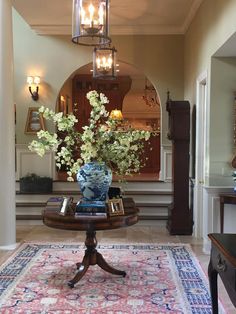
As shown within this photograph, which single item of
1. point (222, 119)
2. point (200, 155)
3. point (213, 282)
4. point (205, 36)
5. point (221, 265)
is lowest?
point (213, 282)

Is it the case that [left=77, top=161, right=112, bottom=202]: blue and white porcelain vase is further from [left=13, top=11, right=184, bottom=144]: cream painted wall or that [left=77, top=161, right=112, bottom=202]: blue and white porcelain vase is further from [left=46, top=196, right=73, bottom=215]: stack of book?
[left=13, top=11, right=184, bottom=144]: cream painted wall

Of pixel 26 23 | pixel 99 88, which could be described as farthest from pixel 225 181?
pixel 99 88

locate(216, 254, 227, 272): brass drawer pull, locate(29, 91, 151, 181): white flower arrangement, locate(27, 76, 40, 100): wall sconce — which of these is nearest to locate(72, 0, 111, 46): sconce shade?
locate(29, 91, 151, 181): white flower arrangement

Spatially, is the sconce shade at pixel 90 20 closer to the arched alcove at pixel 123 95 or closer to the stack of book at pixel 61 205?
the stack of book at pixel 61 205

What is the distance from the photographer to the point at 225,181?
4906 millimetres

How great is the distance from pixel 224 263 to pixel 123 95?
34.3ft

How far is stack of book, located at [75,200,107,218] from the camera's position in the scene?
349 cm

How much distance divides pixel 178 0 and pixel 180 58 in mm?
1736

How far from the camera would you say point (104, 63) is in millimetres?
6082

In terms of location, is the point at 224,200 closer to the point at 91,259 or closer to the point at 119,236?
the point at 91,259

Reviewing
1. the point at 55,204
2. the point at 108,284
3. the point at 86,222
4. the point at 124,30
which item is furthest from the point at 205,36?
the point at 108,284

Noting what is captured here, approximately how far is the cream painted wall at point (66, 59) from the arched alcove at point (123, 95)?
3140 millimetres

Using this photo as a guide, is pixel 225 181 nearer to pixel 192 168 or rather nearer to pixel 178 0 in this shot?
pixel 192 168

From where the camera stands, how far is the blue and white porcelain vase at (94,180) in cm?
364
